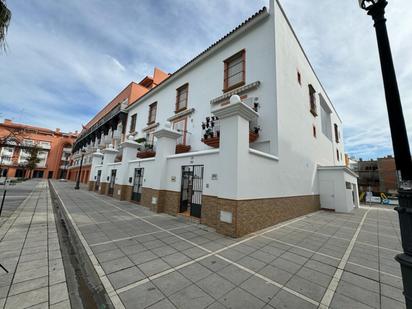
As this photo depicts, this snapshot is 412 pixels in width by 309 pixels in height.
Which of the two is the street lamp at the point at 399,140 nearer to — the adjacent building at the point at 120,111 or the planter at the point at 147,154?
the planter at the point at 147,154

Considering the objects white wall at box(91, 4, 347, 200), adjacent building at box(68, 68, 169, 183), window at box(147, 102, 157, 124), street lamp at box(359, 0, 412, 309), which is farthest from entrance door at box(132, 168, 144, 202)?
street lamp at box(359, 0, 412, 309)

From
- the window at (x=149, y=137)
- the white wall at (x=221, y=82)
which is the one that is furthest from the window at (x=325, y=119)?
the window at (x=149, y=137)

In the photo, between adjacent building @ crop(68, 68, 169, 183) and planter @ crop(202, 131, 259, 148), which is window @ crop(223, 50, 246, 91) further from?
adjacent building @ crop(68, 68, 169, 183)

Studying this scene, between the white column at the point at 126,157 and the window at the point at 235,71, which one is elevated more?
the window at the point at 235,71

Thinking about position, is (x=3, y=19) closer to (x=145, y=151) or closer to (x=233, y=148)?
(x=233, y=148)

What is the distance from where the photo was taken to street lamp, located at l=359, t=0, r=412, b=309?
1.51 m

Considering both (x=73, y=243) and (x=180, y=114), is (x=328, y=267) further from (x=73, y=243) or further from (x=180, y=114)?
(x=180, y=114)

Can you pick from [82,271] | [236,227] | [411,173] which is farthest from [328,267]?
[82,271]

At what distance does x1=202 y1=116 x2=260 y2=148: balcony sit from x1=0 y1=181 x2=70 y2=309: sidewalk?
6440 mm

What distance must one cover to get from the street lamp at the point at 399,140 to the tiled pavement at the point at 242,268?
1538 millimetres

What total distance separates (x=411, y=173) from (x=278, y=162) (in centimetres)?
588

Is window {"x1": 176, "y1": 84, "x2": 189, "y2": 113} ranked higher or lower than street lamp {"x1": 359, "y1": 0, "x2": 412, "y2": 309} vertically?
higher

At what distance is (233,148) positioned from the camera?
554 centimetres

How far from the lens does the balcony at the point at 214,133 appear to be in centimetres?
781
